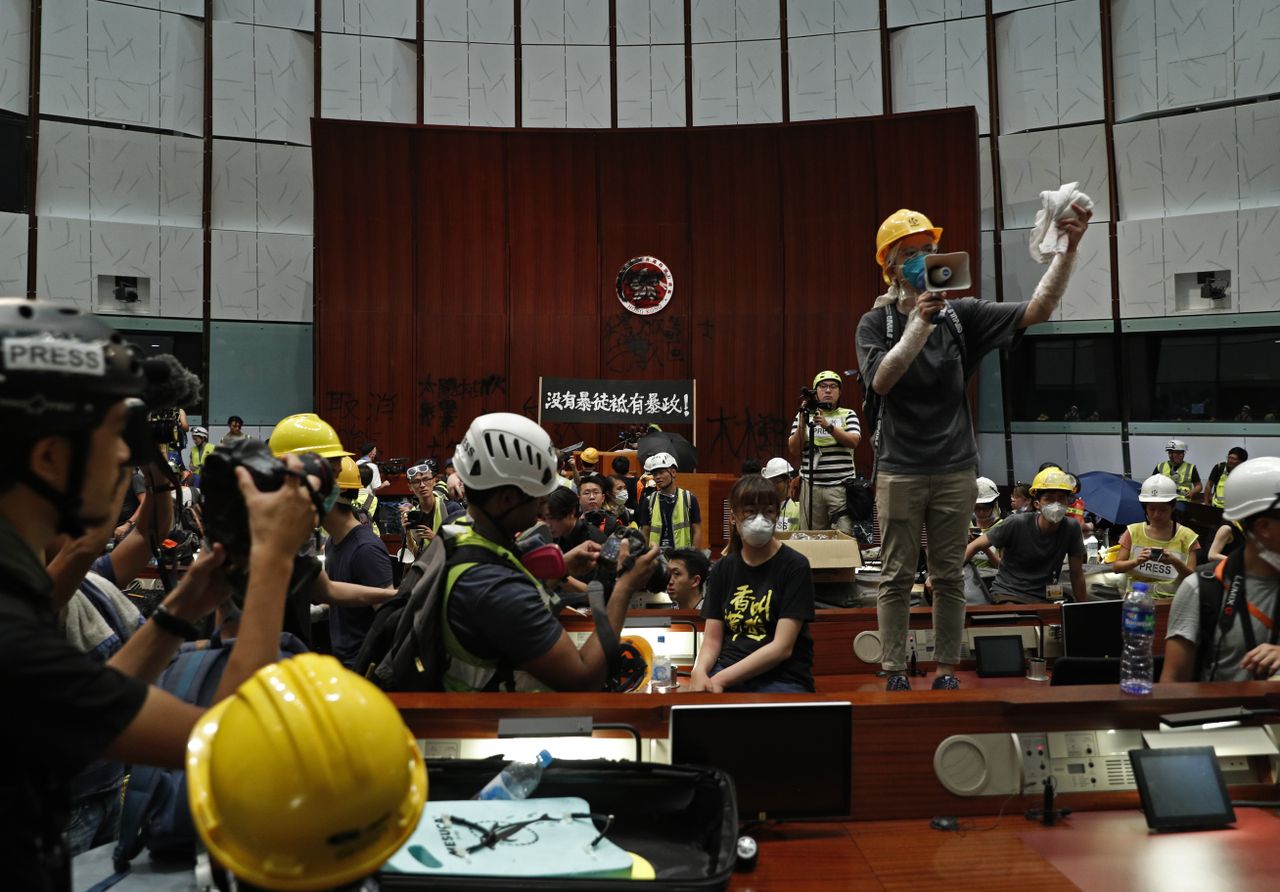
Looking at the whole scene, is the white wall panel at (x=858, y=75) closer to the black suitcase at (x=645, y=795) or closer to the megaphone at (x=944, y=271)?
the megaphone at (x=944, y=271)

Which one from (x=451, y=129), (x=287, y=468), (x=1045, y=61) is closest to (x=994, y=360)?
(x=1045, y=61)

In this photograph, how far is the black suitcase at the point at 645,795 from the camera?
2.39 metres

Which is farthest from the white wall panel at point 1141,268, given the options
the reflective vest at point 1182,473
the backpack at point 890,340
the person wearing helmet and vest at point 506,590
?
the person wearing helmet and vest at point 506,590

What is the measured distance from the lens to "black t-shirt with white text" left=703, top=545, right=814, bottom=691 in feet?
13.4

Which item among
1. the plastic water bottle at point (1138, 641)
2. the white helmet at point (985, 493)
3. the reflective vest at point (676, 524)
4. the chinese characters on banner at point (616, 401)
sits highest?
the chinese characters on banner at point (616, 401)

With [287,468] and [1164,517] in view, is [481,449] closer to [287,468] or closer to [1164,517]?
[287,468]

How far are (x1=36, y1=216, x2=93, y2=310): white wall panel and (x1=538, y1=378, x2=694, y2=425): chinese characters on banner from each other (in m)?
6.82

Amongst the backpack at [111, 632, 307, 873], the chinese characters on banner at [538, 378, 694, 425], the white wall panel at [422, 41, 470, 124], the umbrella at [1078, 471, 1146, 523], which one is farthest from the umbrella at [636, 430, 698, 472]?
the backpack at [111, 632, 307, 873]

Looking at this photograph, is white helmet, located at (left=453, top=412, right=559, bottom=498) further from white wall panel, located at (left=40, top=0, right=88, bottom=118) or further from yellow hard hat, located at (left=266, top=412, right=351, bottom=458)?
white wall panel, located at (left=40, top=0, right=88, bottom=118)

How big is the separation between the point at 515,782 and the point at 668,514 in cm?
695

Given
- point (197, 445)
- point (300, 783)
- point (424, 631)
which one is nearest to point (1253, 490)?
point (424, 631)

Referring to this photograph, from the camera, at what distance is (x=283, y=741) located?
1.34 meters

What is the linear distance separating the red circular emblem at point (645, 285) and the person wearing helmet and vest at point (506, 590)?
13180mm

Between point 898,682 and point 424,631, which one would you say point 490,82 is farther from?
point 424,631
